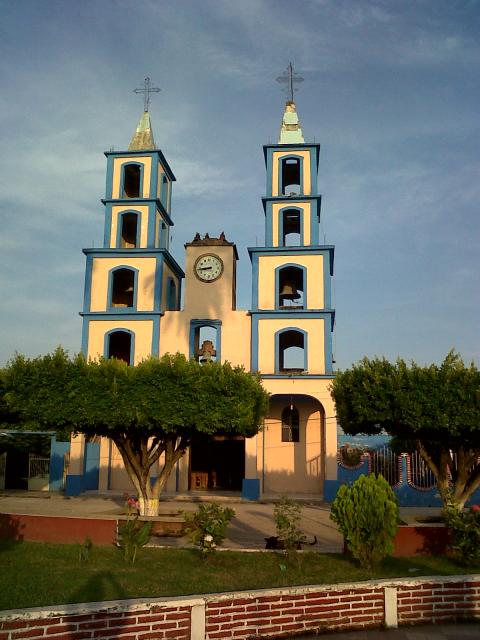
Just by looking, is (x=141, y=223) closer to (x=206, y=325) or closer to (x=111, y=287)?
(x=111, y=287)

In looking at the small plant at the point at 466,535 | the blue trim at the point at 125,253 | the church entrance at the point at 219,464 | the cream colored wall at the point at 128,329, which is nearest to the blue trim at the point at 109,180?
the blue trim at the point at 125,253

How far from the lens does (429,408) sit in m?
14.9

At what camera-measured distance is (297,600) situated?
758cm

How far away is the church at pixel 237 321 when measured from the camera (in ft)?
87.0

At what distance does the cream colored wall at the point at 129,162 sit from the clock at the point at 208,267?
4.23 m

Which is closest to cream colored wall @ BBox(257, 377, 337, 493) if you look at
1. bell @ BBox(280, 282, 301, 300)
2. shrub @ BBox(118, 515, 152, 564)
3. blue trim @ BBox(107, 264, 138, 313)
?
bell @ BBox(280, 282, 301, 300)

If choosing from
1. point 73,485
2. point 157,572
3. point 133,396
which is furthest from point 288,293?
point 157,572

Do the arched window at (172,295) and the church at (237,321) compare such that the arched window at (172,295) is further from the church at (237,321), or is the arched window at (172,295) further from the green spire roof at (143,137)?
the green spire roof at (143,137)

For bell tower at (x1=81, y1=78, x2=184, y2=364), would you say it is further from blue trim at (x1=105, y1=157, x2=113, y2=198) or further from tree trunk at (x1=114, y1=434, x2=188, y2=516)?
tree trunk at (x1=114, y1=434, x2=188, y2=516)

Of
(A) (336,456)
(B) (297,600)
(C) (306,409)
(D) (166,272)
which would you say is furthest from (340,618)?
(D) (166,272)

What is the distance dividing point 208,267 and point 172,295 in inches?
117

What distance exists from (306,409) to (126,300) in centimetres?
1045

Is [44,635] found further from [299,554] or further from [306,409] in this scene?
A: [306,409]

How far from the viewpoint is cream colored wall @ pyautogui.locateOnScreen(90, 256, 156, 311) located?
91.6ft
